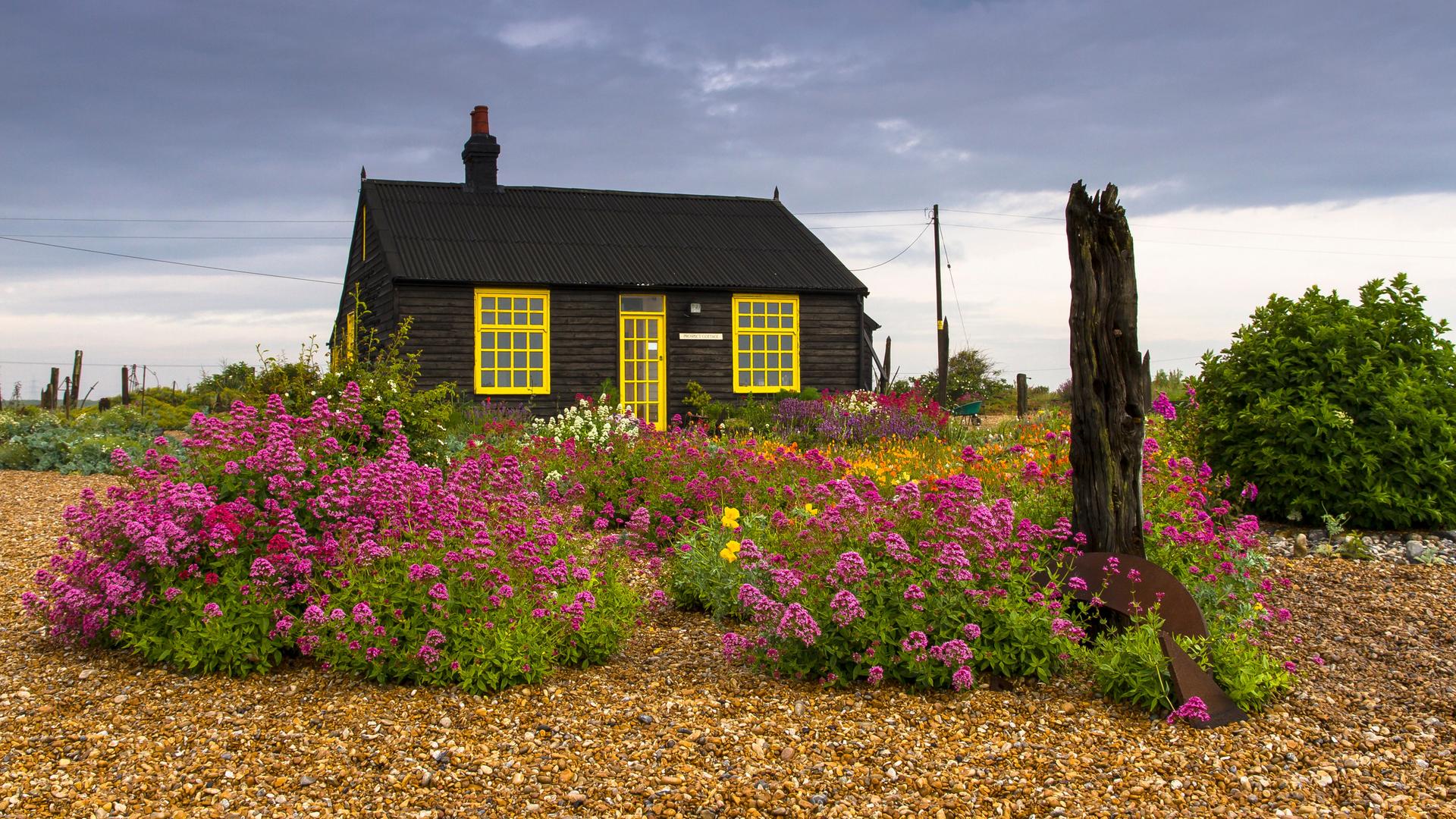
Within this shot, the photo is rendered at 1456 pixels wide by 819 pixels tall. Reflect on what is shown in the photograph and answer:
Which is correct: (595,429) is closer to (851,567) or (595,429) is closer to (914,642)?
(851,567)

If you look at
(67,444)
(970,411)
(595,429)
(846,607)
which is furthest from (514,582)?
(970,411)

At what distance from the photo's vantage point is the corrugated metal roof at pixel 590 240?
1694 centimetres

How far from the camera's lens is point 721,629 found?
Result: 5156 millimetres

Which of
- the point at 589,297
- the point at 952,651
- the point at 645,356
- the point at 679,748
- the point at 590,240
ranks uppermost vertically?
the point at 590,240

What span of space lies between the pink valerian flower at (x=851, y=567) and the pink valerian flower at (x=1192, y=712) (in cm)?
127

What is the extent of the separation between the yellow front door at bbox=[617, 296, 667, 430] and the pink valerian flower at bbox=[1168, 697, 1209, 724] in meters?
13.7

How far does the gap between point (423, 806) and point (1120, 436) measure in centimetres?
322

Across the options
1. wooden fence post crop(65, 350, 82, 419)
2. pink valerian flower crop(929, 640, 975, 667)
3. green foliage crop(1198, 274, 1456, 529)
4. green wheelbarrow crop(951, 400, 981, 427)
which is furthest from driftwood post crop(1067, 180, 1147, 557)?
wooden fence post crop(65, 350, 82, 419)

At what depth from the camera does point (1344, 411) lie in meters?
8.08

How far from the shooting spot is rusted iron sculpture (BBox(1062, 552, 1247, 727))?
4.08m

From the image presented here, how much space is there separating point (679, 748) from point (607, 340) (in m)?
13.9

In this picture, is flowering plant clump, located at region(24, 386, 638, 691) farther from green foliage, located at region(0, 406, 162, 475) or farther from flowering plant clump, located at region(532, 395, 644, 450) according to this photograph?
green foliage, located at region(0, 406, 162, 475)

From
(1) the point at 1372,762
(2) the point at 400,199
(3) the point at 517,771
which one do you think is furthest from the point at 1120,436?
(2) the point at 400,199

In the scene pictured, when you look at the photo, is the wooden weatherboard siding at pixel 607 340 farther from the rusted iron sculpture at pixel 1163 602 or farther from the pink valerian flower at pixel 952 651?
the pink valerian flower at pixel 952 651
